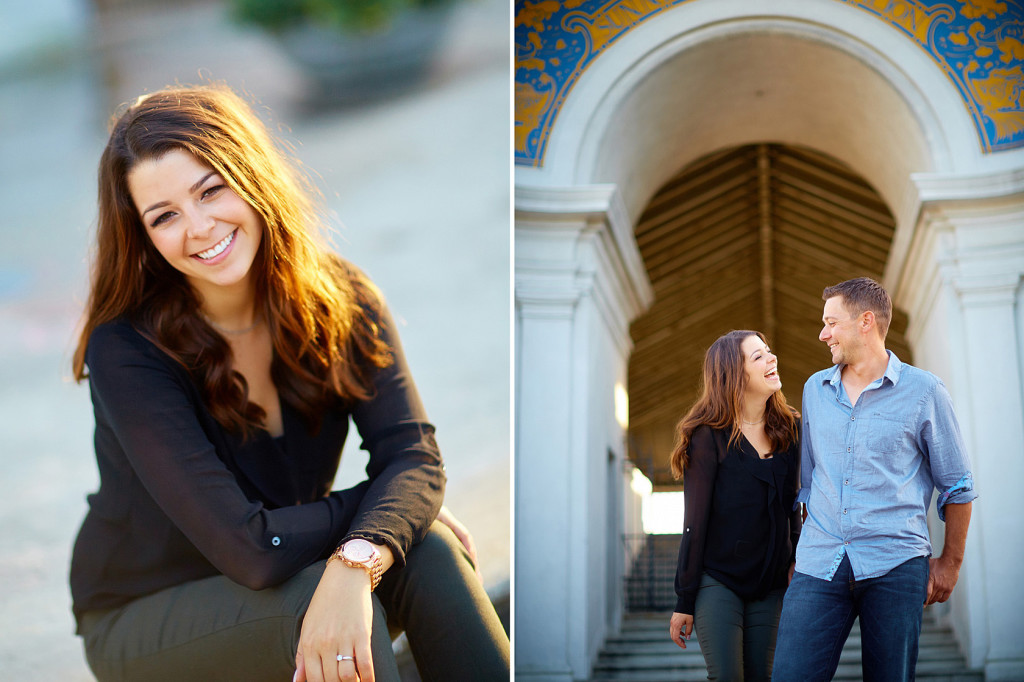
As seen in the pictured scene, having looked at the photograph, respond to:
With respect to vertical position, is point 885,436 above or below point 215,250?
below

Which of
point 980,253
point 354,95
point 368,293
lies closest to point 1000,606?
point 980,253

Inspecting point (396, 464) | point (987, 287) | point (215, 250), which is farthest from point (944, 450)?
point (987, 287)

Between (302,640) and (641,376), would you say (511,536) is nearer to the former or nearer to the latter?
(302,640)

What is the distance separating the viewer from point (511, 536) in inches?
133

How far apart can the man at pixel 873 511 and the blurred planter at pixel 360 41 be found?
2.22 meters

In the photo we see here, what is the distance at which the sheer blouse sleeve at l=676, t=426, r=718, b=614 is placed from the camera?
99.2 inches

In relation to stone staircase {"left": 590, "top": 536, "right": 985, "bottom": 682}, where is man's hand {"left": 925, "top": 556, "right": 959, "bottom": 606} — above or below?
above

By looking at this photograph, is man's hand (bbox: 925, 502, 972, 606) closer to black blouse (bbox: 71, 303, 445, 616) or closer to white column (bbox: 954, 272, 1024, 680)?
black blouse (bbox: 71, 303, 445, 616)

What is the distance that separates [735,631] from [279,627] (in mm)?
1123

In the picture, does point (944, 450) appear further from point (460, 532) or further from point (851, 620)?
point (460, 532)

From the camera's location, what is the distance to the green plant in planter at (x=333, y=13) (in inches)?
157

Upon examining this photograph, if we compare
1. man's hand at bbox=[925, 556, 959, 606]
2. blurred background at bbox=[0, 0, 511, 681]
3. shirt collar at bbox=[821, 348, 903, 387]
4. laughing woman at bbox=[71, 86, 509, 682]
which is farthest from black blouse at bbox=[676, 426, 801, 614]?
blurred background at bbox=[0, 0, 511, 681]

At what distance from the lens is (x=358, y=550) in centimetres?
204

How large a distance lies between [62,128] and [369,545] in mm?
2533
